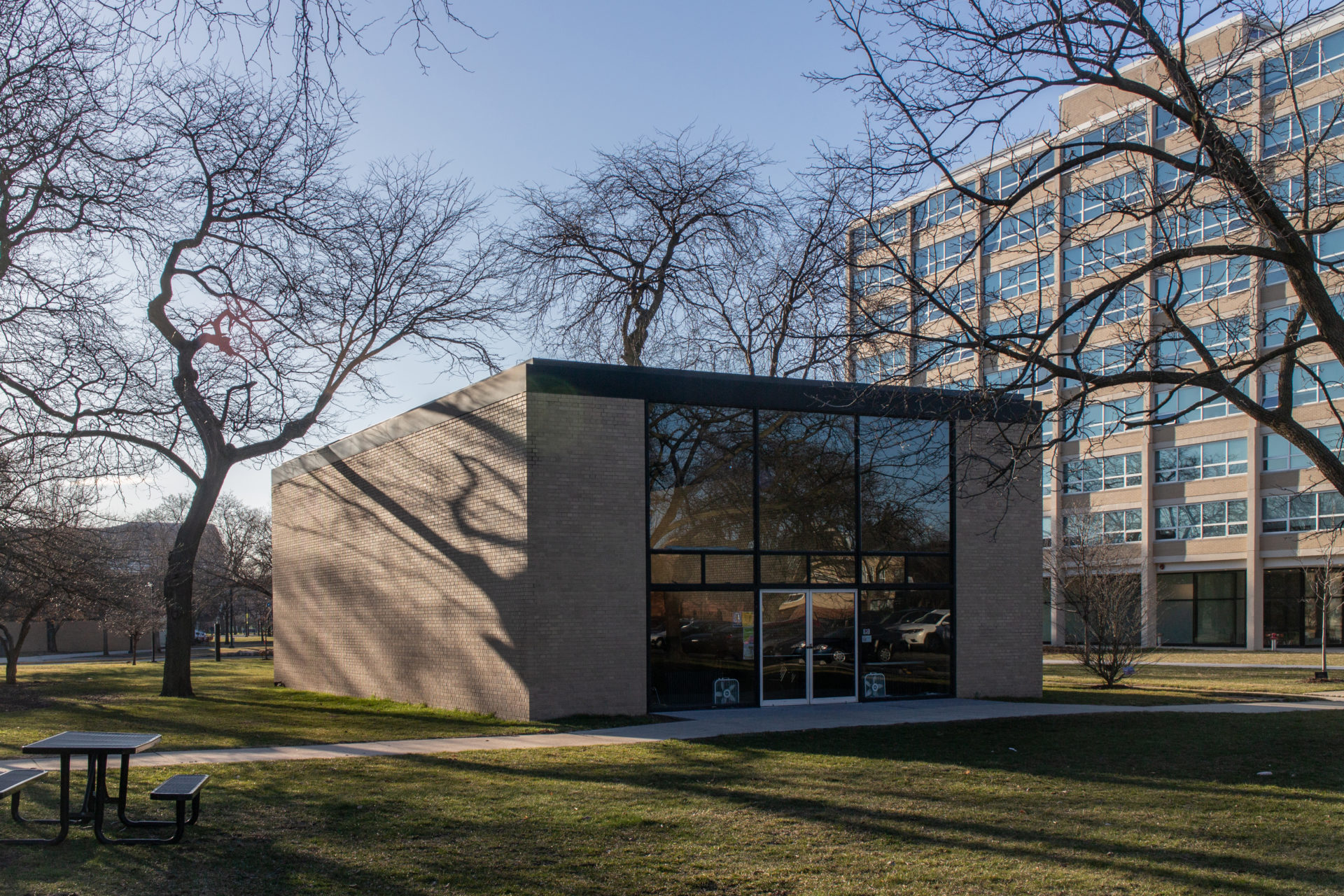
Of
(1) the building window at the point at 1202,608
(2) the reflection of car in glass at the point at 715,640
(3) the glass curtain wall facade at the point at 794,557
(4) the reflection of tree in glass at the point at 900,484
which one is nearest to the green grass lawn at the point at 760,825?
(2) the reflection of car in glass at the point at 715,640

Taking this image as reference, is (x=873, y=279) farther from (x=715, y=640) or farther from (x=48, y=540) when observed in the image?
(x=48, y=540)

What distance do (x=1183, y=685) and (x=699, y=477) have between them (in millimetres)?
15012

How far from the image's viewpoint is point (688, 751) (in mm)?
12781

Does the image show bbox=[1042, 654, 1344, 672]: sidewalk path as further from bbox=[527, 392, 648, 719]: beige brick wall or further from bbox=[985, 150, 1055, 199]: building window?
bbox=[527, 392, 648, 719]: beige brick wall

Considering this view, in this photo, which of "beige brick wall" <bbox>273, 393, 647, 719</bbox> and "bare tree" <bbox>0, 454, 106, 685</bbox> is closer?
"bare tree" <bbox>0, 454, 106, 685</bbox>

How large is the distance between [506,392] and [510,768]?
24.0 feet

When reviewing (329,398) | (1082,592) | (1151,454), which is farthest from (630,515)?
(1151,454)

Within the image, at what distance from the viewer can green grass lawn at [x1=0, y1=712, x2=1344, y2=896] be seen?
22.3 ft

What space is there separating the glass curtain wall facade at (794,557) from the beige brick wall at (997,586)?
14.0 inches

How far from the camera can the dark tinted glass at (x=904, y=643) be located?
18781 mm

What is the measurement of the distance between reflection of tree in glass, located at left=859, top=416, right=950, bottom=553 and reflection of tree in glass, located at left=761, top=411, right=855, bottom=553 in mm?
351

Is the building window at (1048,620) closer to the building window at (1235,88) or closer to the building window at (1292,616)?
the building window at (1292,616)

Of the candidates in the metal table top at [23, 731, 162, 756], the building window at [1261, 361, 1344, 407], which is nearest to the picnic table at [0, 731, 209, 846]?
the metal table top at [23, 731, 162, 756]

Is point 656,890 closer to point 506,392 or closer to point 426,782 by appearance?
point 426,782
